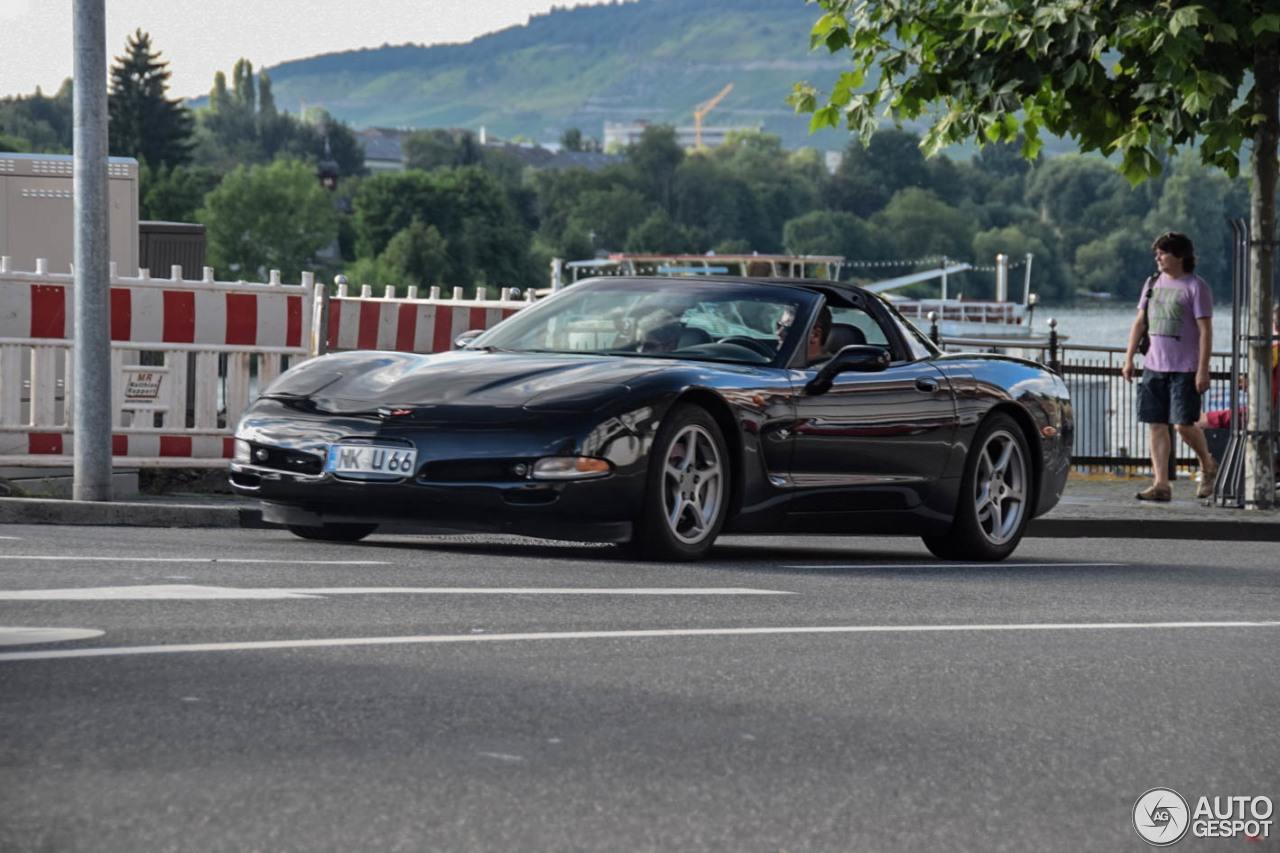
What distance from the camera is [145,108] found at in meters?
145

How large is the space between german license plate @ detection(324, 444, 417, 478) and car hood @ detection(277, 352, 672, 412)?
0.17 meters

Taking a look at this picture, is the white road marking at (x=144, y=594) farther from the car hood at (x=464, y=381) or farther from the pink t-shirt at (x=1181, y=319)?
the pink t-shirt at (x=1181, y=319)

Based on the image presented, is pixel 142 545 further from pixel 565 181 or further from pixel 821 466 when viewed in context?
pixel 565 181

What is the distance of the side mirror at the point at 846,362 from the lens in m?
9.49

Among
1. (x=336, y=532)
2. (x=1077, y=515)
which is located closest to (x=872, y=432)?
(x=336, y=532)

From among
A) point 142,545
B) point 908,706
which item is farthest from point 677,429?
point 908,706

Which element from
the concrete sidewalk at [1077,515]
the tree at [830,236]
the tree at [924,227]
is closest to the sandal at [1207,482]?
the concrete sidewalk at [1077,515]

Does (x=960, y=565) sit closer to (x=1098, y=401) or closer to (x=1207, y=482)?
(x=1207, y=482)

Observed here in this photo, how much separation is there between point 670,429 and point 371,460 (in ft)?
3.90

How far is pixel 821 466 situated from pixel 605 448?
4.84ft

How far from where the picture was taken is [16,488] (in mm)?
12094

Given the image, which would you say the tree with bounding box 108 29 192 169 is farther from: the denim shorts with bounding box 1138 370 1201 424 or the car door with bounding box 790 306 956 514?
the car door with bounding box 790 306 956 514

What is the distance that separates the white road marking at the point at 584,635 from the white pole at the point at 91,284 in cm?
530

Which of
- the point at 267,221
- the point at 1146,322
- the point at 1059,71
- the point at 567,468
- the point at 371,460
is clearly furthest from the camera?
the point at 267,221
